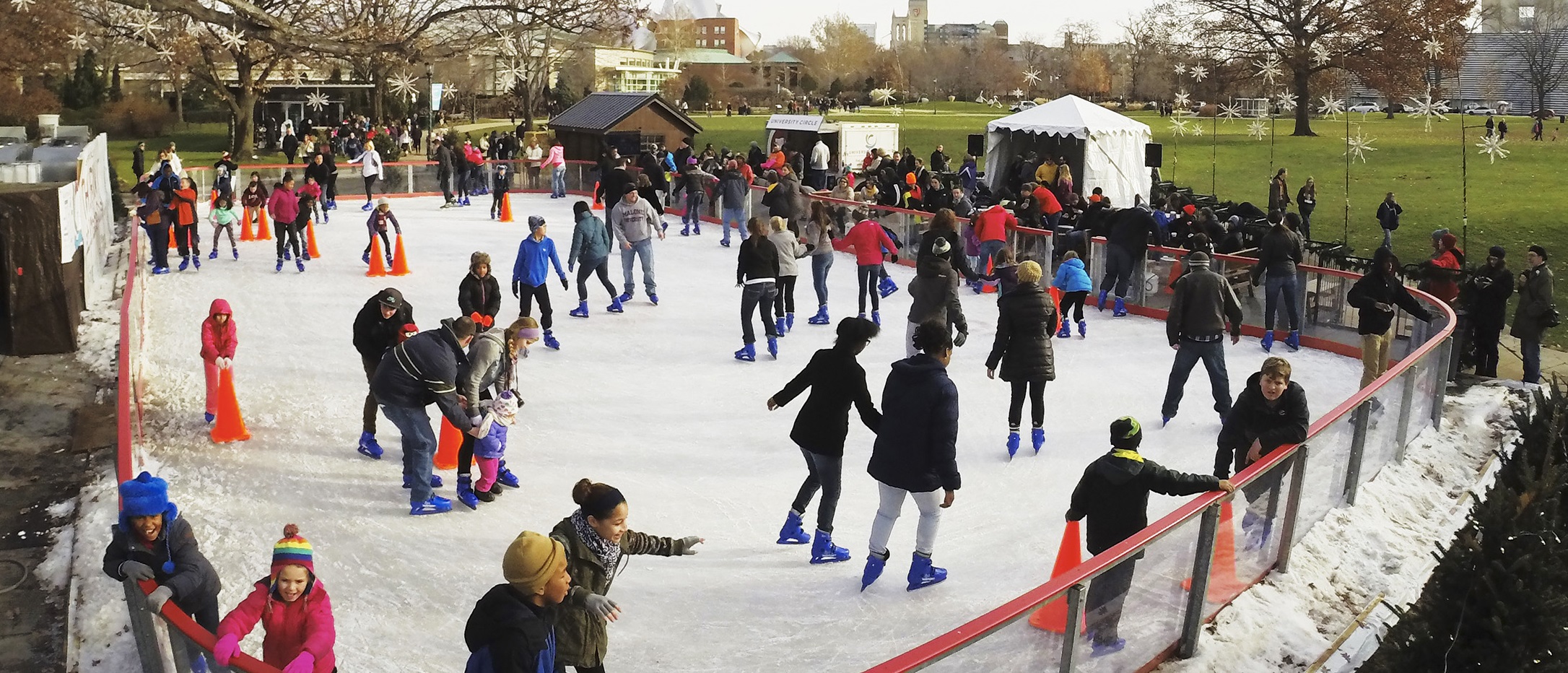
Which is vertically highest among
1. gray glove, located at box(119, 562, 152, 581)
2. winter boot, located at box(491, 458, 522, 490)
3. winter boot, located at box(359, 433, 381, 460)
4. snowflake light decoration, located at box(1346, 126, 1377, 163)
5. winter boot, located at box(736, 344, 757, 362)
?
snowflake light decoration, located at box(1346, 126, 1377, 163)

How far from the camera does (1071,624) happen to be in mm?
4535

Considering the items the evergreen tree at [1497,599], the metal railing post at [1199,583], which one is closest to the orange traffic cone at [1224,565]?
the metal railing post at [1199,583]

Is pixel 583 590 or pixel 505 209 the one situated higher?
pixel 505 209

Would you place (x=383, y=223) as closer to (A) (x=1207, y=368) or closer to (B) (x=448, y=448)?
(B) (x=448, y=448)

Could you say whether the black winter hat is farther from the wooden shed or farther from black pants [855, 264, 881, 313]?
the wooden shed

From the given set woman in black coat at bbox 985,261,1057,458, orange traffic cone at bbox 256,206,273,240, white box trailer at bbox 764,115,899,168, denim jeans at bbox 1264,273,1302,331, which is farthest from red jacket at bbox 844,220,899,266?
white box trailer at bbox 764,115,899,168

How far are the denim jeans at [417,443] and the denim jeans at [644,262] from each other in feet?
20.4

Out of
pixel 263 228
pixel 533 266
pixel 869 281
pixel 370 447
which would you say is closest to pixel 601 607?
pixel 370 447

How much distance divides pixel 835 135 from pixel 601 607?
26715 mm

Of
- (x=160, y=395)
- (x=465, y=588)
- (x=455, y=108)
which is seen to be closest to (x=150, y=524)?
(x=465, y=588)

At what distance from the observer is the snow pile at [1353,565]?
5.75m

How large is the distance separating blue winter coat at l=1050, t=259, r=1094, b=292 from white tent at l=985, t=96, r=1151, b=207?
1016cm

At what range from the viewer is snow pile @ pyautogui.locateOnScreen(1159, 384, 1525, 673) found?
18.9 ft

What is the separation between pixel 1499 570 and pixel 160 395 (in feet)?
31.6
